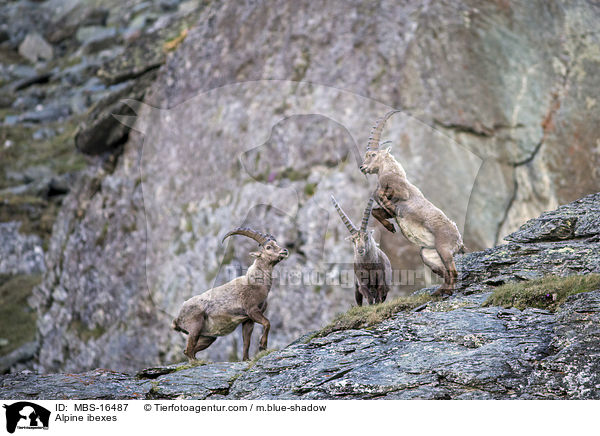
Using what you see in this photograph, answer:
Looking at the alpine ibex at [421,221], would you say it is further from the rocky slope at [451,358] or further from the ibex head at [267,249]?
the ibex head at [267,249]

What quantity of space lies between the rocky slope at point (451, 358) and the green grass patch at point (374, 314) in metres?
0.23

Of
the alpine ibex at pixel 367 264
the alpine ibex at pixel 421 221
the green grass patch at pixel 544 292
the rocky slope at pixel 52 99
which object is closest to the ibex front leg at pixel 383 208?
the alpine ibex at pixel 421 221

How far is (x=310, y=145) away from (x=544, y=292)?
10826mm

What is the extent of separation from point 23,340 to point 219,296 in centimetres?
1938

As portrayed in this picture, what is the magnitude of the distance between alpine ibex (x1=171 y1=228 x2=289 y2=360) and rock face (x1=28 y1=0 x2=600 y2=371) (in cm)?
544

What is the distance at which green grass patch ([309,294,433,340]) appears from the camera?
10742 mm

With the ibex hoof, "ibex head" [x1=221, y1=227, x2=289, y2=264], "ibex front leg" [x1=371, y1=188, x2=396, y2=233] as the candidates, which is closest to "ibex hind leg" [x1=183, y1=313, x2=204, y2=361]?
"ibex head" [x1=221, y1=227, x2=289, y2=264]

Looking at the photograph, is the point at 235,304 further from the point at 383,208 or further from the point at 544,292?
the point at 544,292

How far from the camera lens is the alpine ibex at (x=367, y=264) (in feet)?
38.9

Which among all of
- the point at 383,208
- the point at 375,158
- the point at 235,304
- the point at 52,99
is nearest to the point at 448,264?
the point at 383,208

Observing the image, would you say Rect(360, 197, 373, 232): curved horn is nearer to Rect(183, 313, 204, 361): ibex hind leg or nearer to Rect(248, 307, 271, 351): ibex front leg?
Rect(248, 307, 271, 351): ibex front leg
